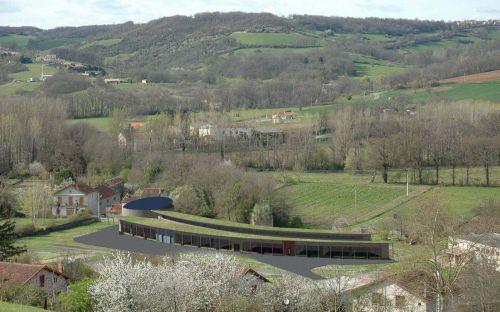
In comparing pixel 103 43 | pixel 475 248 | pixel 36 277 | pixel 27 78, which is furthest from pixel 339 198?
pixel 103 43

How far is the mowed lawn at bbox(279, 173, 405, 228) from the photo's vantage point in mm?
51469

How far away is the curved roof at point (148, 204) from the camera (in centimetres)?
5262

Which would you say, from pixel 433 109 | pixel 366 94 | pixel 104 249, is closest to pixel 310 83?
pixel 366 94

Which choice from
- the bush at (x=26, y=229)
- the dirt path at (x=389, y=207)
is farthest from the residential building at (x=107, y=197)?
the dirt path at (x=389, y=207)

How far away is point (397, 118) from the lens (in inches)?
3105

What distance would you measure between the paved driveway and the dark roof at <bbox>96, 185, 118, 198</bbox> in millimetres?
8826

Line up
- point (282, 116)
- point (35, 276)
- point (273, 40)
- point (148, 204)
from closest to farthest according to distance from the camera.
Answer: point (35, 276) → point (148, 204) → point (282, 116) → point (273, 40)

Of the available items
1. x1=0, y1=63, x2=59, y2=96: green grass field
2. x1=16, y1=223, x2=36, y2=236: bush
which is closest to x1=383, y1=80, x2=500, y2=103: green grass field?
x1=0, y1=63, x2=59, y2=96: green grass field

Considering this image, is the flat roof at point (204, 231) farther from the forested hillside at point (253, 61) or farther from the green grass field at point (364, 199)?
the forested hillside at point (253, 61)

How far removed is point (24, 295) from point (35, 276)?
9.68ft

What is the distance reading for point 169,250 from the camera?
1689 inches

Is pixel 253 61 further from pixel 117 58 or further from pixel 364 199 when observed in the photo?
pixel 364 199

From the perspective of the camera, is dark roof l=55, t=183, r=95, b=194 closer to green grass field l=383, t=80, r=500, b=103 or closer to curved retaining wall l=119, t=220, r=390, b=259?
curved retaining wall l=119, t=220, r=390, b=259

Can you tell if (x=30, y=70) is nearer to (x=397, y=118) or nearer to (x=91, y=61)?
(x=91, y=61)
